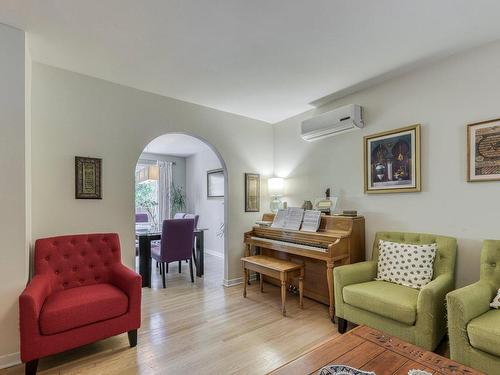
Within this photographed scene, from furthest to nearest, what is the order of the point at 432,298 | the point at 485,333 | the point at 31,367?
1. the point at 432,298
2. the point at 31,367
3. the point at 485,333

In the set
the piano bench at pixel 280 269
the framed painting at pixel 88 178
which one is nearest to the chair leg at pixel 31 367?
the framed painting at pixel 88 178

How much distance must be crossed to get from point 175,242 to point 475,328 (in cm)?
330

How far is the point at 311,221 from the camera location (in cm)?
325

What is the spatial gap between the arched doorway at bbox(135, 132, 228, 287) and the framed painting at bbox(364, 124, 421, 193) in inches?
125

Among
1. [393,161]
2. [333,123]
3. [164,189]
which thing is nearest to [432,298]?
[393,161]

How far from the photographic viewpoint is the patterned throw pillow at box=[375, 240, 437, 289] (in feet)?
7.64

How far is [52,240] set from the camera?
2398 millimetres

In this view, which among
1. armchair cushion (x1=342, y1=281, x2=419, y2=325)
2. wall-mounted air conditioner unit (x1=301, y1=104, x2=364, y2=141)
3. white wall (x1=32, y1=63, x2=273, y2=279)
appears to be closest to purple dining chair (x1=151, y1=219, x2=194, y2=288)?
white wall (x1=32, y1=63, x2=273, y2=279)

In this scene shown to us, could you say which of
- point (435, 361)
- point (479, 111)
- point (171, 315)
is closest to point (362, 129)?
point (479, 111)

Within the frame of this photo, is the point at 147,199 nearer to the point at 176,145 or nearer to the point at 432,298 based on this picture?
the point at 176,145

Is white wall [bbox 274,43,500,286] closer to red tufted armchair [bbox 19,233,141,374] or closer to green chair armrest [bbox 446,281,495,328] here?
green chair armrest [bbox 446,281,495,328]

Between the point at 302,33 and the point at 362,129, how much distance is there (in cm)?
150

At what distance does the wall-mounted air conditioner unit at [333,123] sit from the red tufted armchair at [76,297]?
2.57m

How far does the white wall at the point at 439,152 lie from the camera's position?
2.28 metres
